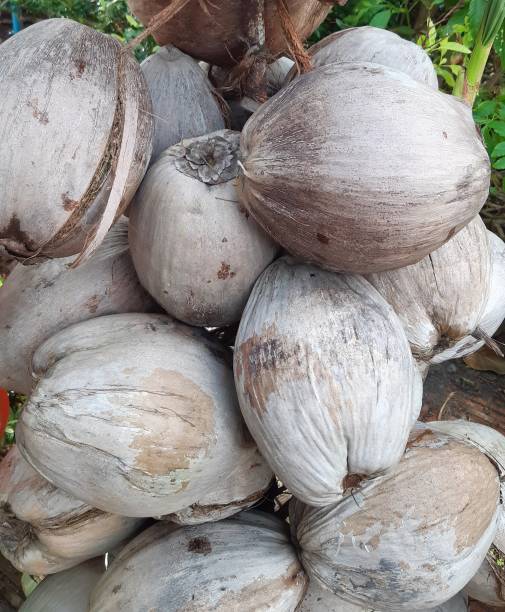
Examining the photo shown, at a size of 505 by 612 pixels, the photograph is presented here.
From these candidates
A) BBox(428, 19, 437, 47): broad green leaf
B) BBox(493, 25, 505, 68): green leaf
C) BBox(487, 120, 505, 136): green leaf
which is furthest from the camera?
BBox(428, 19, 437, 47): broad green leaf

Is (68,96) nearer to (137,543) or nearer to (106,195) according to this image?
(106,195)

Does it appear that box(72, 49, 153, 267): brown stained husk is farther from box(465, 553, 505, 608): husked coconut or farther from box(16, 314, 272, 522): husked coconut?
box(465, 553, 505, 608): husked coconut

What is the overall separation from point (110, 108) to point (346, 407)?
1.72ft

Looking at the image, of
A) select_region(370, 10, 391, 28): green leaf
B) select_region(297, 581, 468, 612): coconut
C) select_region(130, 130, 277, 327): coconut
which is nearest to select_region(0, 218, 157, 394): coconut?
select_region(130, 130, 277, 327): coconut

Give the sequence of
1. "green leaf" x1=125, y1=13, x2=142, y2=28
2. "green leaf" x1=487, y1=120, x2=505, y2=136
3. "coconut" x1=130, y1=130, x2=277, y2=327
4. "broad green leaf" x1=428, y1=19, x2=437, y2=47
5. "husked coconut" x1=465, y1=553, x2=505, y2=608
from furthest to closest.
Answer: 1. "green leaf" x1=125, y1=13, x2=142, y2=28
2. "broad green leaf" x1=428, y1=19, x2=437, y2=47
3. "green leaf" x1=487, y1=120, x2=505, y2=136
4. "husked coconut" x1=465, y1=553, x2=505, y2=608
5. "coconut" x1=130, y1=130, x2=277, y2=327

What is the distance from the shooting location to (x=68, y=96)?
0.83m

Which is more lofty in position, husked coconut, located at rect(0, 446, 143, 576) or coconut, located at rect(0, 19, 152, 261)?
coconut, located at rect(0, 19, 152, 261)

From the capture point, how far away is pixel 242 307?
3.22 feet

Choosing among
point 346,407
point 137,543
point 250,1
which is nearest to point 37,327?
point 137,543

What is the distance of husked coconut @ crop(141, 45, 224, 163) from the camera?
3.37 feet

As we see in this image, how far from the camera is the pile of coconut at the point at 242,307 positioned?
82cm

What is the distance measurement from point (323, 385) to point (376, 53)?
0.57 m

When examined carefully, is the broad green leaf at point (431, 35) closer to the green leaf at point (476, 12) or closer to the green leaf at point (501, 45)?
Answer: the green leaf at point (501, 45)

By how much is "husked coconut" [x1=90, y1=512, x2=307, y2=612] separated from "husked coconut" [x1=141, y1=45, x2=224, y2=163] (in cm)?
66
